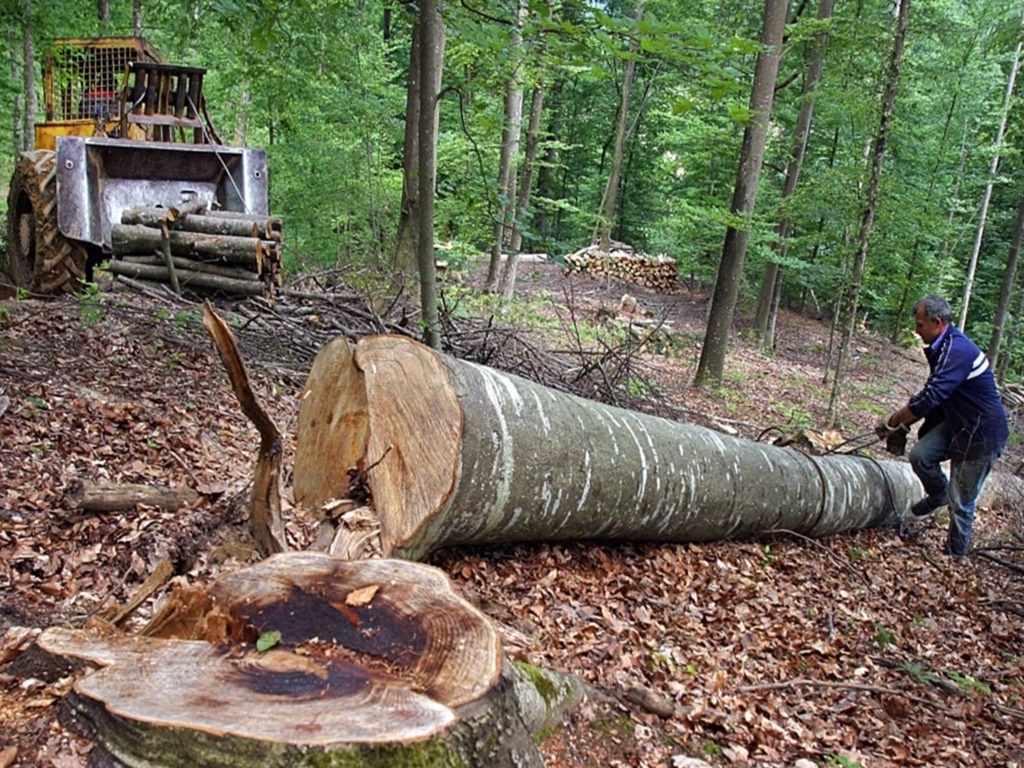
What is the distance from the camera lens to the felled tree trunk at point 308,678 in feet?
4.82

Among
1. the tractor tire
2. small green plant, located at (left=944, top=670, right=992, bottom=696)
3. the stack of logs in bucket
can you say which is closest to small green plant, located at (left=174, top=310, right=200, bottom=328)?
the stack of logs in bucket

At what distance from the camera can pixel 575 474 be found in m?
3.66

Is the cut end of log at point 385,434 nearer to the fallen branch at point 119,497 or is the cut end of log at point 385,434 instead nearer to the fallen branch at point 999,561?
the fallen branch at point 119,497

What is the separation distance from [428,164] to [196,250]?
292cm

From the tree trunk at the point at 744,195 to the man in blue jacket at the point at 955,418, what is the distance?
13.8 feet

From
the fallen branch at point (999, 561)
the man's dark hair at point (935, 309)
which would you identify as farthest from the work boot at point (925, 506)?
the man's dark hair at point (935, 309)

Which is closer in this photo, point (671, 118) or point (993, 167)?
point (671, 118)

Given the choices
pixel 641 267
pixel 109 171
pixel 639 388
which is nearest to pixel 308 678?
pixel 639 388

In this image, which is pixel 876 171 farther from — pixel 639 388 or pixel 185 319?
pixel 185 319

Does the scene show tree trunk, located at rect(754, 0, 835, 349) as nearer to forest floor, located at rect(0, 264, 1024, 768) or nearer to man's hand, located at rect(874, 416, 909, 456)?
man's hand, located at rect(874, 416, 909, 456)

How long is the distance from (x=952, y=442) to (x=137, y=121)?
365 inches

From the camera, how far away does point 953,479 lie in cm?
589

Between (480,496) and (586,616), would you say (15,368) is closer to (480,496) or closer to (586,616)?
(480,496)

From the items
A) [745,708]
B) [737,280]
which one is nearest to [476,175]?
[737,280]
